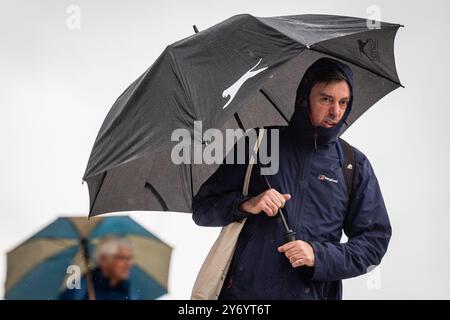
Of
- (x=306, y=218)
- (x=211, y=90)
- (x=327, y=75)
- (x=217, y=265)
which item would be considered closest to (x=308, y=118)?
(x=327, y=75)

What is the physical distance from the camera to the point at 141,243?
5.52 meters

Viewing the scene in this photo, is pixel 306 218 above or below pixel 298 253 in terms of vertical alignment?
above

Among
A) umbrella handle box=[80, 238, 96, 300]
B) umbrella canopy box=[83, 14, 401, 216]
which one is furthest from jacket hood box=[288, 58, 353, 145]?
umbrella handle box=[80, 238, 96, 300]

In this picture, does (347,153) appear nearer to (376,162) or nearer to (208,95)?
(208,95)

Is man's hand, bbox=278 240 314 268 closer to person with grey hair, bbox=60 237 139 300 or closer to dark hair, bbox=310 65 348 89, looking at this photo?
dark hair, bbox=310 65 348 89

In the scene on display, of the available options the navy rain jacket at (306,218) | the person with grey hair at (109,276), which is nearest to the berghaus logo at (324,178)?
the navy rain jacket at (306,218)

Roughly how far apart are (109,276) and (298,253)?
4.15 ft

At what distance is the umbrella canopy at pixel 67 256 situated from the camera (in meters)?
5.36

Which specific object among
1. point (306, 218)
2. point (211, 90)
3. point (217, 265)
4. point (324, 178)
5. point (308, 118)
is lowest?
point (217, 265)

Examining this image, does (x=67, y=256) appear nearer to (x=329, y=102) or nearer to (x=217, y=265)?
(x=217, y=265)

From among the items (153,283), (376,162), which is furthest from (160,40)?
(153,283)

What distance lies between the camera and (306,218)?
13.8 feet

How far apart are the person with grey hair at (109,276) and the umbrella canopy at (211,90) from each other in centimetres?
34
